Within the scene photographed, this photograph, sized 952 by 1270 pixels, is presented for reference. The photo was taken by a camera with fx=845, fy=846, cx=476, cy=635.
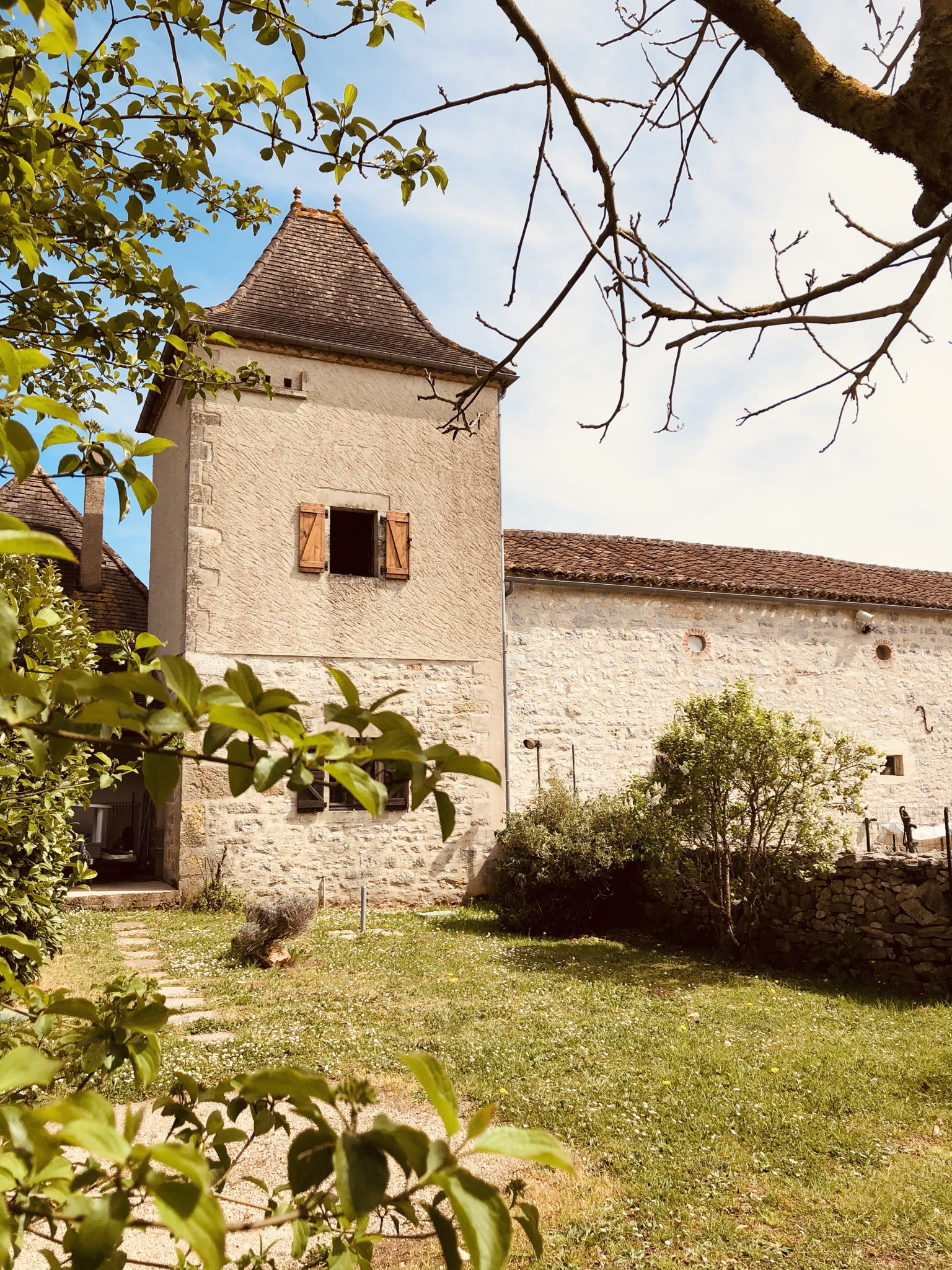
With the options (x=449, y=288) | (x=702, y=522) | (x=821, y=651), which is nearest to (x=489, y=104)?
(x=449, y=288)

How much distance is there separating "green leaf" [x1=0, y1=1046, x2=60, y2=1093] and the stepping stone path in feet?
13.2

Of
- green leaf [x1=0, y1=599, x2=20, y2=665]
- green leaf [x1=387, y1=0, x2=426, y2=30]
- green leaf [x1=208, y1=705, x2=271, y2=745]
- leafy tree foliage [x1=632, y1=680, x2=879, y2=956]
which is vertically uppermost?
green leaf [x1=387, y1=0, x2=426, y2=30]

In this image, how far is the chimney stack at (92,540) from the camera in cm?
1398

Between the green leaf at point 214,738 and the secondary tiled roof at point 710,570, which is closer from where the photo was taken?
the green leaf at point 214,738

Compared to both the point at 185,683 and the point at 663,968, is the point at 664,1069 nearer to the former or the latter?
the point at 663,968

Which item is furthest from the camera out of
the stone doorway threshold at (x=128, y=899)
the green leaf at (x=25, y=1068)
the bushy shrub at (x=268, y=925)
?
the stone doorway threshold at (x=128, y=899)

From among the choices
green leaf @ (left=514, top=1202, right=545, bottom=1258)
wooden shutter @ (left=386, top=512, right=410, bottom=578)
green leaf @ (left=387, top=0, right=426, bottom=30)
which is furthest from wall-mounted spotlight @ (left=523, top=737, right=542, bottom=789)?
green leaf @ (left=514, top=1202, right=545, bottom=1258)

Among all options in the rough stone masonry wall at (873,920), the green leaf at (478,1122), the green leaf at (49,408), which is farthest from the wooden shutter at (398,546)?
the green leaf at (478,1122)

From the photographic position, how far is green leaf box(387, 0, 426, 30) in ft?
6.07

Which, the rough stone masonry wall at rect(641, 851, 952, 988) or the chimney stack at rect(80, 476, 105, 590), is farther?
the chimney stack at rect(80, 476, 105, 590)

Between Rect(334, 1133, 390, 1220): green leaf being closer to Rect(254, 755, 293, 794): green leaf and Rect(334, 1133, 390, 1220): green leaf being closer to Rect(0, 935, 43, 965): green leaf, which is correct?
Rect(254, 755, 293, 794): green leaf

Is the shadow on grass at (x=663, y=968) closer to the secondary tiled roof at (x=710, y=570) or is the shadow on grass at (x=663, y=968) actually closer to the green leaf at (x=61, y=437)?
the secondary tiled roof at (x=710, y=570)

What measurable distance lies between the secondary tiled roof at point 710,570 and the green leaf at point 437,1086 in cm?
1163

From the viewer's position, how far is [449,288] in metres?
2.94
